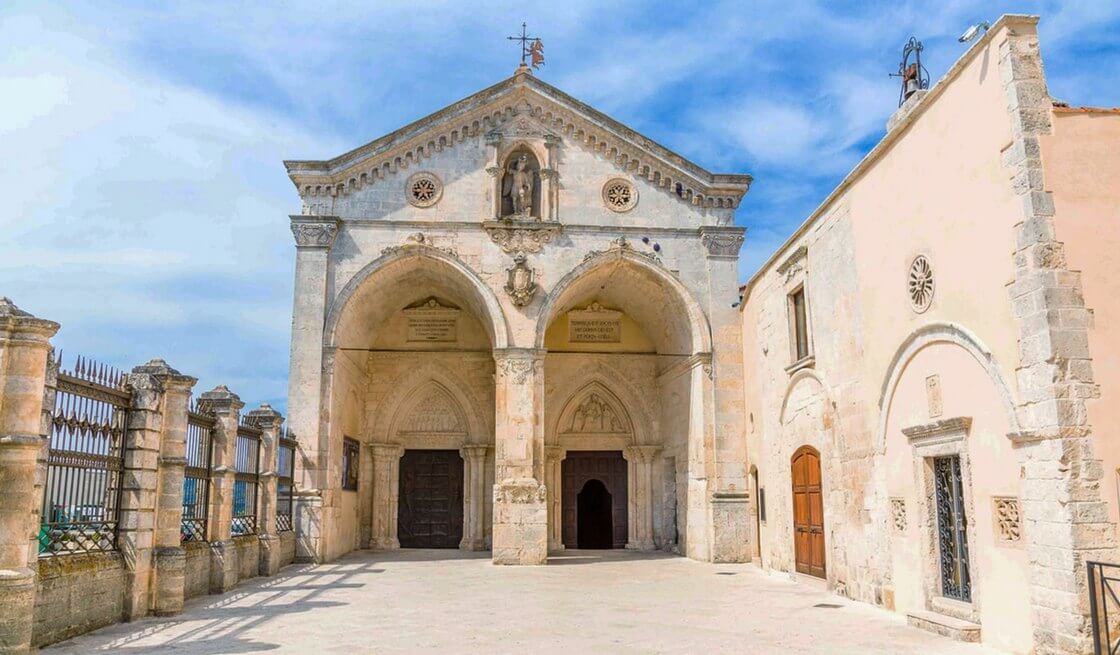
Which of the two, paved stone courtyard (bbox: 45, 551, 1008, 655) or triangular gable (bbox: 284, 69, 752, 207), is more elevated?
triangular gable (bbox: 284, 69, 752, 207)

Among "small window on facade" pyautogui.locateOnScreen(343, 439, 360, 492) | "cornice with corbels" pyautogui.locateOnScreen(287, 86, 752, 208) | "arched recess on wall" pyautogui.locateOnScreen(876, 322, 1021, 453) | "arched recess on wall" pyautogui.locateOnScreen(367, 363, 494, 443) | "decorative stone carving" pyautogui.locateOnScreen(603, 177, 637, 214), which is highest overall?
"cornice with corbels" pyautogui.locateOnScreen(287, 86, 752, 208)

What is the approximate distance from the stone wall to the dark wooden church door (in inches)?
539

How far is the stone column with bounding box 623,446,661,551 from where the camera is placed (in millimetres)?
22062

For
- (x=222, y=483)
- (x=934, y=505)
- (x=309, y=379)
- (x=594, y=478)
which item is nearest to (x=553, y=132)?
(x=309, y=379)

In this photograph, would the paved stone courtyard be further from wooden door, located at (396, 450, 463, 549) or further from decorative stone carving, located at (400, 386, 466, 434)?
decorative stone carving, located at (400, 386, 466, 434)

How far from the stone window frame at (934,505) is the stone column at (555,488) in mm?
12825

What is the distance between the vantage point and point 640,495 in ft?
73.4

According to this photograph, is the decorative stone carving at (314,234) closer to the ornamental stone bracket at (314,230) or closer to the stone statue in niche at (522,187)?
the ornamental stone bracket at (314,230)

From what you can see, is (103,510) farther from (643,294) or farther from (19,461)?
(643,294)

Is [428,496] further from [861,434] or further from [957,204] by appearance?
[957,204]

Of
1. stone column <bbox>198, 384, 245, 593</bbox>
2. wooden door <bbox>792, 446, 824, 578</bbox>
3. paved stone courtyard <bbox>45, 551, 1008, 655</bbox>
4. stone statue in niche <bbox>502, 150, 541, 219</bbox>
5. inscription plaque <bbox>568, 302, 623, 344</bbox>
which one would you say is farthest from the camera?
inscription plaque <bbox>568, 302, 623, 344</bbox>

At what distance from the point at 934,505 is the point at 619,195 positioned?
11.5m

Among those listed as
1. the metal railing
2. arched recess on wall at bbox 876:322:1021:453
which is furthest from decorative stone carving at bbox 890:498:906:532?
the metal railing

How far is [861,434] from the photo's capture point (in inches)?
469
